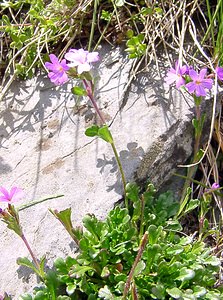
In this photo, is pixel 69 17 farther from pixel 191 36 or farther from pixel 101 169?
pixel 101 169

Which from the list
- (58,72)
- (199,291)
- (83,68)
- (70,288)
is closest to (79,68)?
(83,68)

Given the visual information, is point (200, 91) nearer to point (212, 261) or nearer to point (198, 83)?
point (198, 83)

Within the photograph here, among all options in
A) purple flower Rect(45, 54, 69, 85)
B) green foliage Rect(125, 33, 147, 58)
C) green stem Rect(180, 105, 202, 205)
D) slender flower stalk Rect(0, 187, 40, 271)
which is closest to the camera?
slender flower stalk Rect(0, 187, 40, 271)

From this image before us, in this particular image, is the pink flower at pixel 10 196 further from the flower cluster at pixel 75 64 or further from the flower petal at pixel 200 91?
the flower petal at pixel 200 91

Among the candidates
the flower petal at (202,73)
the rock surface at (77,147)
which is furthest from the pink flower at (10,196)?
the flower petal at (202,73)

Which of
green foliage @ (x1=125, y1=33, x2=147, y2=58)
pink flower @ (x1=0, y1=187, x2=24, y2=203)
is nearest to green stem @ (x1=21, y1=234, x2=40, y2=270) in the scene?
pink flower @ (x1=0, y1=187, x2=24, y2=203)

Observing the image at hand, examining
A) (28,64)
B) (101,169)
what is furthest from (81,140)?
(28,64)

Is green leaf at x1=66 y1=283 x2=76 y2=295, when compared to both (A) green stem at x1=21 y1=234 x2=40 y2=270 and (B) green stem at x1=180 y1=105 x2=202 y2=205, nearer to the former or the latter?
(A) green stem at x1=21 y1=234 x2=40 y2=270
